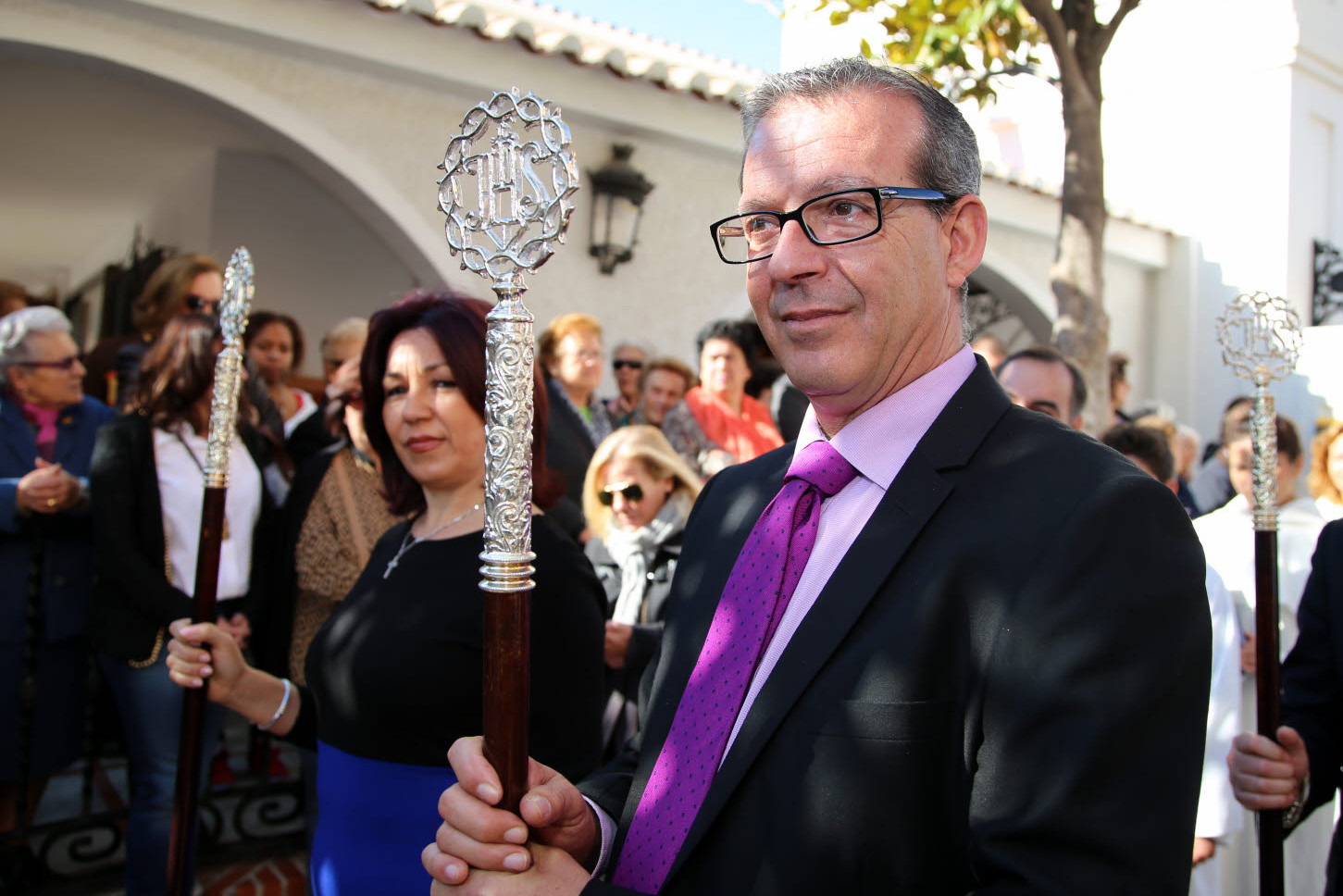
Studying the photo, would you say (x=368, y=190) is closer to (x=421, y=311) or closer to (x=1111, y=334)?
(x=421, y=311)

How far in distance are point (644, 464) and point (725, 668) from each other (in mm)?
2772

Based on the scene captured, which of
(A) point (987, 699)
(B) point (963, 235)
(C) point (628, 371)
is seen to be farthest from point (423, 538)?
(C) point (628, 371)

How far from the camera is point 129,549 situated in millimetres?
3531

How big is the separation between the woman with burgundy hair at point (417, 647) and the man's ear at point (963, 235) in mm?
1189

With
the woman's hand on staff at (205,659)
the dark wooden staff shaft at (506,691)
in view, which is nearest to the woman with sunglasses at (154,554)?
the woman's hand on staff at (205,659)

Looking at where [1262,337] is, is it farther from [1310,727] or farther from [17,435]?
[17,435]

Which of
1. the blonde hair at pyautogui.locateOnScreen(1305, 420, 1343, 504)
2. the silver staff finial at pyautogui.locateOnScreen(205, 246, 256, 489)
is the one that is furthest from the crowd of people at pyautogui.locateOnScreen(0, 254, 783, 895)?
the blonde hair at pyautogui.locateOnScreen(1305, 420, 1343, 504)

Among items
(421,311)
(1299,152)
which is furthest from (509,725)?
(1299,152)

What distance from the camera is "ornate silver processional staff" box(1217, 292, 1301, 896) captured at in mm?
2348

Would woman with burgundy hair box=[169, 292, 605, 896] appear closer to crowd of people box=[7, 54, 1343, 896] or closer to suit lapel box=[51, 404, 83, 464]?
crowd of people box=[7, 54, 1343, 896]

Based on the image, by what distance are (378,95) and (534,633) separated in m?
4.99

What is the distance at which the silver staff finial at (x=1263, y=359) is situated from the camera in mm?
2557

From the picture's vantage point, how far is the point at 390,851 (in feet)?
7.29

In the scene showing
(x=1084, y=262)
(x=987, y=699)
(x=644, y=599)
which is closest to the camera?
(x=987, y=699)
